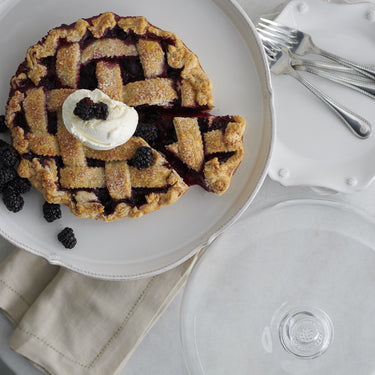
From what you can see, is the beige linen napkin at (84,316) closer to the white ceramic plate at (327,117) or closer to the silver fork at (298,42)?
the white ceramic plate at (327,117)

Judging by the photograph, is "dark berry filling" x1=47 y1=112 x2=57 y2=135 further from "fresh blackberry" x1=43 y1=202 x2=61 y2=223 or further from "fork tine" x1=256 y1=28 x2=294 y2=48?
"fork tine" x1=256 y1=28 x2=294 y2=48

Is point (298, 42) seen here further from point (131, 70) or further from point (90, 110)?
point (90, 110)

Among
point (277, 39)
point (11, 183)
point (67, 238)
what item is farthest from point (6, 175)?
point (277, 39)

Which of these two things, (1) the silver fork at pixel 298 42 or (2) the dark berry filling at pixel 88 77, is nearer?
(2) the dark berry filling at pixel 88 77

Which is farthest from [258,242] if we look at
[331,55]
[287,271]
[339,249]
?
[331,55]

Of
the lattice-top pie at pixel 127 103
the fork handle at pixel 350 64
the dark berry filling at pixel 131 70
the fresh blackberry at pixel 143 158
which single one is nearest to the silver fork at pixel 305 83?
the fork handle at pixel 350 64

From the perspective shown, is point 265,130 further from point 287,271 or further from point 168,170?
point 287,271
